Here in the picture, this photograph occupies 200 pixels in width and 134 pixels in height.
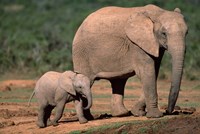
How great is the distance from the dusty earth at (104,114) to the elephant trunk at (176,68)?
14.0 inches

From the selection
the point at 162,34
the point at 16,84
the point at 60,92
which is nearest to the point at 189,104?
the point at 162,34

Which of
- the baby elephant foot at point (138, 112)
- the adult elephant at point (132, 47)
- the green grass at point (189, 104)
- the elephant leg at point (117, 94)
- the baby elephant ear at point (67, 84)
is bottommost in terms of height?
the green grass at point (189, 104)

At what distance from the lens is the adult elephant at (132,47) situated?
1383 cm

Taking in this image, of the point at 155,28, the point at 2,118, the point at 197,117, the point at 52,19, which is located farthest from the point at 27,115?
the point at 52,19

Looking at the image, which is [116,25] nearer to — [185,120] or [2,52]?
[185,120]

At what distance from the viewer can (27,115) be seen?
16.5 m

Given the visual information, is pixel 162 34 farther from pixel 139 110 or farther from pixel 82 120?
pixel 82 120

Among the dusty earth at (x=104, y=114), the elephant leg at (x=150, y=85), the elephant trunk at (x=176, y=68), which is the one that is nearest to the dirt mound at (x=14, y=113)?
the dusty earth at (x=104, y=114)

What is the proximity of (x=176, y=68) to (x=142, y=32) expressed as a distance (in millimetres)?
1260

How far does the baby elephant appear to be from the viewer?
13672 millimetres

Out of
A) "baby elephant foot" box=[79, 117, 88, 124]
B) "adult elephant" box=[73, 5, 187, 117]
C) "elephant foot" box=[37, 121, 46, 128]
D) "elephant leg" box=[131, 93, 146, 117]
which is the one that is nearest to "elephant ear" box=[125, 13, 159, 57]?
"adult elephant" box=[73, 5, 187, 117]

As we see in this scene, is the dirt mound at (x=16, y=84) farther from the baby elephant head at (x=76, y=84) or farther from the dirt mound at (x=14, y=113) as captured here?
the baby elephant head at (x=76, y=84)

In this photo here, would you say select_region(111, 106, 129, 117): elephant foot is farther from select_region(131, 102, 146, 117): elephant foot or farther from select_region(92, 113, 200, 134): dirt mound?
select_region(92, 113, 200, 134): dirt mound

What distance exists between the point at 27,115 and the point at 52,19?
39.9m
